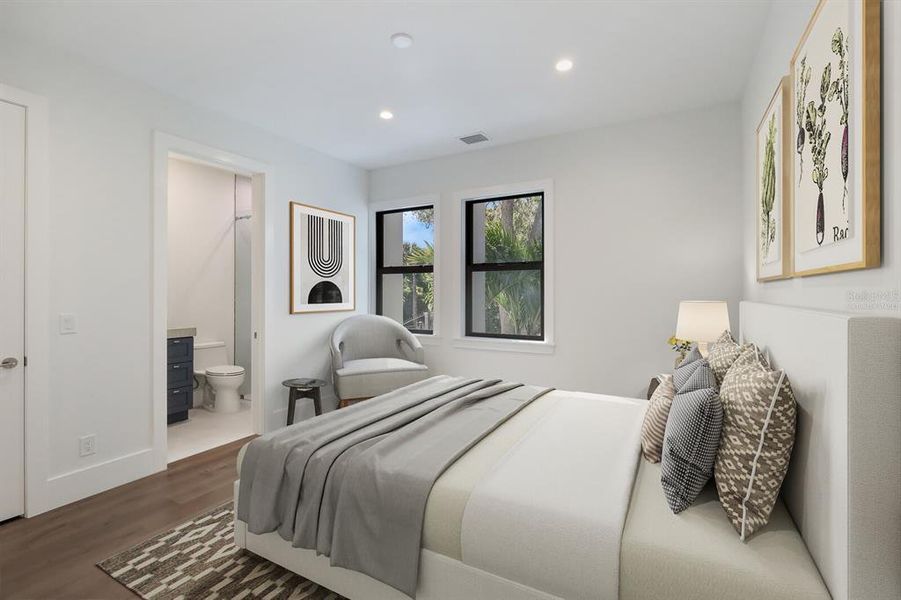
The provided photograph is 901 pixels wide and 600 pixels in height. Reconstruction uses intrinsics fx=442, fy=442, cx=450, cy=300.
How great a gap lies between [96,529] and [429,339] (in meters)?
Answer: 2.93

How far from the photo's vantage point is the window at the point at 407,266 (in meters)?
4.77

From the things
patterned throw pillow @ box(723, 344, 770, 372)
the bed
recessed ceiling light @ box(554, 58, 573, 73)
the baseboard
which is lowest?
the baseboard

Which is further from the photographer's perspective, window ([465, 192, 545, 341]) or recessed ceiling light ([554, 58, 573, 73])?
window ([465, 192, 545, 341])

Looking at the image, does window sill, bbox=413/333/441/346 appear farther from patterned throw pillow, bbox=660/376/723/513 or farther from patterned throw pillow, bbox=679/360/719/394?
patterned throw pillow, bbox=660/376/723/513

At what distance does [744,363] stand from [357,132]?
3.34 m

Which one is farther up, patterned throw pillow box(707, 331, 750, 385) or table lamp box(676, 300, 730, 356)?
table lamp box(676, 300, 730, 356)

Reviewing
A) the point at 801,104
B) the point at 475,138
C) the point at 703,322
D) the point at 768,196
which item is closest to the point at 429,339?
the point at 475,138

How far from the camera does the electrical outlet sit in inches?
104

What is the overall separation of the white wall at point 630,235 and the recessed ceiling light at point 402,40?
1.81 m

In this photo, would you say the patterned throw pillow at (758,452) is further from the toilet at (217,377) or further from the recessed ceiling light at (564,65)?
the toilet at (217,377)

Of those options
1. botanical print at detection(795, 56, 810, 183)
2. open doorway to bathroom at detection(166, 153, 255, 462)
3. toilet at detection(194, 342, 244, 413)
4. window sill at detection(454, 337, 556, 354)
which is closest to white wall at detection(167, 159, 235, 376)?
open doorway to bathroom at detection(166, 153, 255, 462)

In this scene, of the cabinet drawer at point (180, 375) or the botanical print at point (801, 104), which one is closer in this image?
the botanical print at point (801, 104)

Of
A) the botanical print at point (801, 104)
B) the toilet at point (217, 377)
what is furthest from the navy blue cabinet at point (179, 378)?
the botanical print at point (801, 104)

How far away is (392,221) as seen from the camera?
5039mm
